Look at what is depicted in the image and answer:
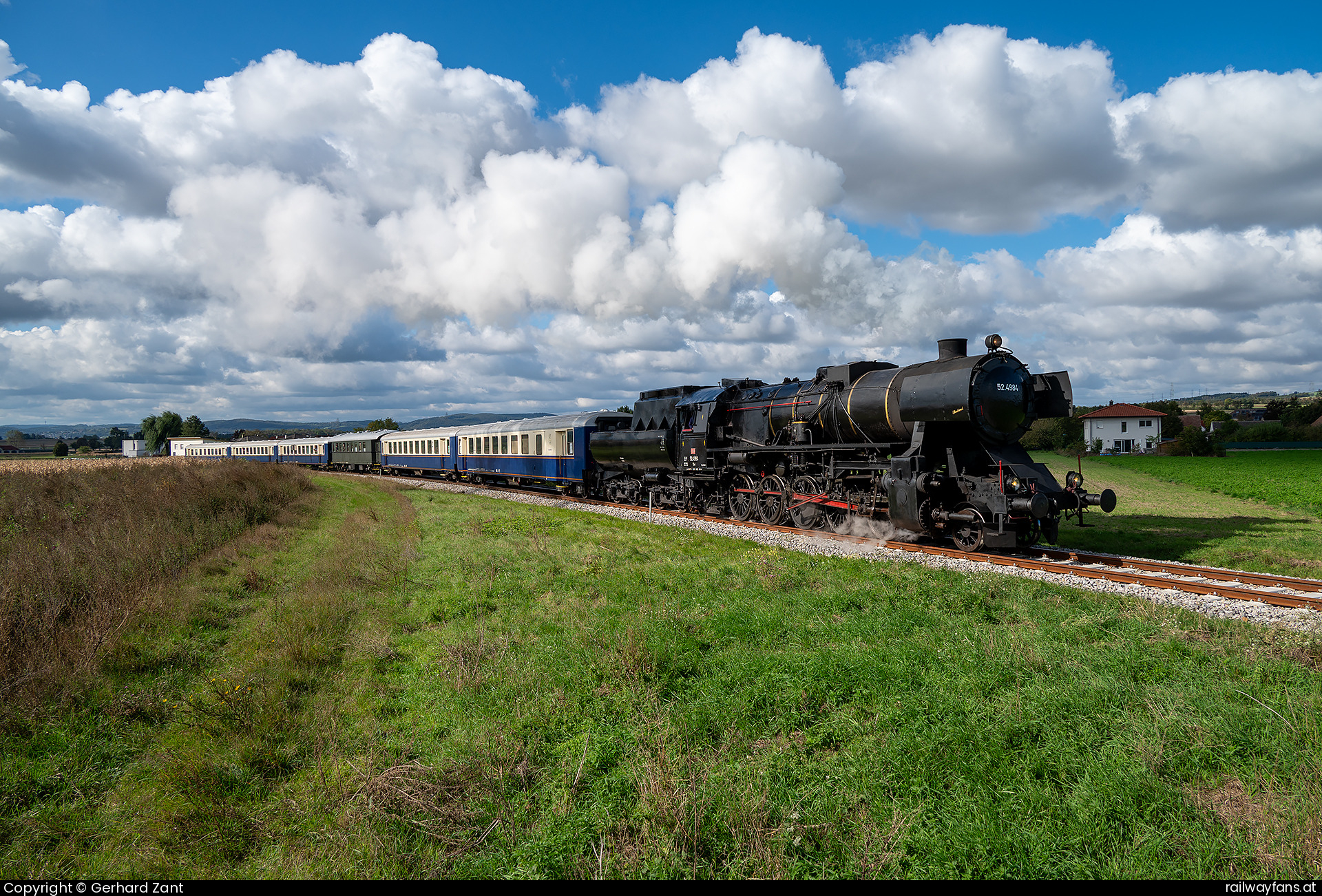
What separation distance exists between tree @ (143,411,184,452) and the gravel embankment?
10876cm

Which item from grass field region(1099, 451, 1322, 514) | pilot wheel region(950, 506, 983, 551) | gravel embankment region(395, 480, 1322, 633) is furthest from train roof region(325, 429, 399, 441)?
grass field region(1099, 451, 1322, 514)

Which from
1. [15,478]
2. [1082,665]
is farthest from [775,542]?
[15,478]

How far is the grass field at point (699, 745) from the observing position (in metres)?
4.18

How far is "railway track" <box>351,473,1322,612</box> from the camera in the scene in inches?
382

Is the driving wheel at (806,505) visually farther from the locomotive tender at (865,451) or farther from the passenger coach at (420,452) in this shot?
the passenger coach at (420,452)

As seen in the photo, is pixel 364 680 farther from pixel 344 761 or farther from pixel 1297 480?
pixel 1297 480

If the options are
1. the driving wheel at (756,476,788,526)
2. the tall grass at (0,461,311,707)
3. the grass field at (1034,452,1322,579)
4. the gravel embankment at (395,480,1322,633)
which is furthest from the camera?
the driving wheel at (756,476,788,526)

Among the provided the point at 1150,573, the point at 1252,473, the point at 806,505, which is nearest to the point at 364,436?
the point at 806,505

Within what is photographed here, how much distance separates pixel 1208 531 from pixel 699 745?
1904 centimetres

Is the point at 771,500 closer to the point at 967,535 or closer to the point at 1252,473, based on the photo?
the point at 967,535

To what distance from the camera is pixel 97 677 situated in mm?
7539

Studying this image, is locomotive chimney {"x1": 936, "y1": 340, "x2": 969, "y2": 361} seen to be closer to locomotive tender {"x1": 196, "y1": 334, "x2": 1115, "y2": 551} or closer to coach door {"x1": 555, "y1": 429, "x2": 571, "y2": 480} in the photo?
locomotive tender {"x1": 196, "y1": 334, "x2": 1115, "y2": 551}

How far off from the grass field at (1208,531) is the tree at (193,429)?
131940 mm

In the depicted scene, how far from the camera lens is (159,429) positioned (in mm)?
103062
